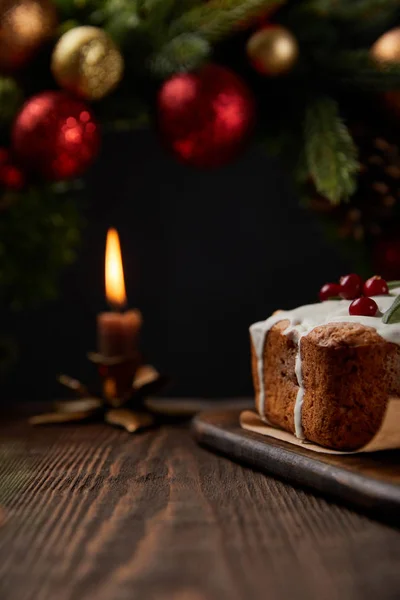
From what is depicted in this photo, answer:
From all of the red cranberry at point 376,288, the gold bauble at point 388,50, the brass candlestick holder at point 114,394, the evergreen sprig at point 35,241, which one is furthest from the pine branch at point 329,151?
the evergreen sprig at point 35,241

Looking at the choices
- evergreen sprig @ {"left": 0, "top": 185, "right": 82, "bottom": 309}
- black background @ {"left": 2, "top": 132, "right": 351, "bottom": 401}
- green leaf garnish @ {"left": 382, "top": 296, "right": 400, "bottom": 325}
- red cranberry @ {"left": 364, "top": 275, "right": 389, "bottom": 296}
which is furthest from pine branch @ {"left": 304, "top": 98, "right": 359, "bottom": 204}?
black background @ {"left": 2, "top": 132, "right": 351, "bottom": 401}

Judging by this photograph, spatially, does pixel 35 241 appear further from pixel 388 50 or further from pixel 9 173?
pixel 388 50

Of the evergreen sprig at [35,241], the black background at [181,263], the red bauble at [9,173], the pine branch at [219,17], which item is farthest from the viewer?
the black background at [181,263]

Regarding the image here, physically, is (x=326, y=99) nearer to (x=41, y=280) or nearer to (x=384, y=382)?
(x=384, y=382)

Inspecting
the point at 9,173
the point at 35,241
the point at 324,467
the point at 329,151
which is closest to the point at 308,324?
the point at 324,467

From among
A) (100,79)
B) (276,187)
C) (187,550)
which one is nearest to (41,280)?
(100,79)

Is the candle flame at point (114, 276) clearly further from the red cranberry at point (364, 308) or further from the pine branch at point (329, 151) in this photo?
the red cranberry at point (364, 308)
